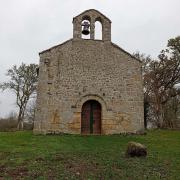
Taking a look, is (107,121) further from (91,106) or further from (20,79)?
(20,79)

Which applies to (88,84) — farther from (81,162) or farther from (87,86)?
(81,162)

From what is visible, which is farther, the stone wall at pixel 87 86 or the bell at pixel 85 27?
the bell at pixel 85 27

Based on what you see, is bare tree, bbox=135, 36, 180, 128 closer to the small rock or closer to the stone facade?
the stone facade

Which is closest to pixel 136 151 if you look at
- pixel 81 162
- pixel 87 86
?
pixel 81 162

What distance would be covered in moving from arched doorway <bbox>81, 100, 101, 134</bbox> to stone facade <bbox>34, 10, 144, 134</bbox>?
47 cm

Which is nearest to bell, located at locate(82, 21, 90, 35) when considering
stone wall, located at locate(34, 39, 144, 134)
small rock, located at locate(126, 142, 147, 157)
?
stone wall, located at locate(34, 39, 144, 134)

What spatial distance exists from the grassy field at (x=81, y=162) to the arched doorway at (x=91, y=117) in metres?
4.24

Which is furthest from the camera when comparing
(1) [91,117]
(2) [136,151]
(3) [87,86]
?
(1) [91,117]

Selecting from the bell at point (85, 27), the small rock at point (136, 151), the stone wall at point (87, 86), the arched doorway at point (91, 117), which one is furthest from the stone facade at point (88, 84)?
the small rock at point (136, 151)

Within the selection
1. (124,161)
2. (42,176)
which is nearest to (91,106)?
(124,161)

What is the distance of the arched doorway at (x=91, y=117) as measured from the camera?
2044 cm

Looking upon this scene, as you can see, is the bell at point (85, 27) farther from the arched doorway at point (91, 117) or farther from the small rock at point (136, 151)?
the small rock at point (136, 151)

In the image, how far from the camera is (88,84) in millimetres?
20609

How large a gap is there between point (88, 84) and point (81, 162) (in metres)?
10.3
